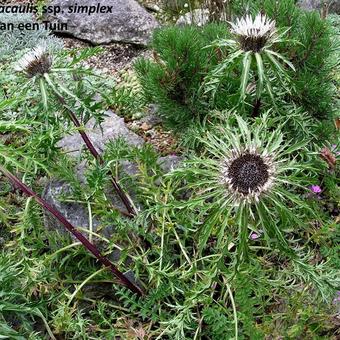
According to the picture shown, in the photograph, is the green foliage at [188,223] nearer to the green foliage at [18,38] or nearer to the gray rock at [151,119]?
the gray rock at [151,119]

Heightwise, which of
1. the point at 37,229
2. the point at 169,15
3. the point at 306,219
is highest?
the point at 169,15

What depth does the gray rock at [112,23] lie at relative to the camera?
4.32 m

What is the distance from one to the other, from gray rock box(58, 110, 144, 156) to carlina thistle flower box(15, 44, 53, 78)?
764mm

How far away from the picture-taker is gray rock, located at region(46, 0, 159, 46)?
432 cm

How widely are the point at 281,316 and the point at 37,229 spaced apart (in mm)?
1132

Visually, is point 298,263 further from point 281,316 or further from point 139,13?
point 139,13

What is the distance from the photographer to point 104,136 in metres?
3.12

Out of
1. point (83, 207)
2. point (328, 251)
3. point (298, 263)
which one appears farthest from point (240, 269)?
point (83, 207)

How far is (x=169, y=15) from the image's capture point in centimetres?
461

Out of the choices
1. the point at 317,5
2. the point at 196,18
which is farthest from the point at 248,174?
the point at 317,5

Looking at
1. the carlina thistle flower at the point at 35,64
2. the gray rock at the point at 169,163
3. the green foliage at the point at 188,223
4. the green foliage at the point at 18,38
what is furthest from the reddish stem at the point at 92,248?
the green foliage at the point at 18,38

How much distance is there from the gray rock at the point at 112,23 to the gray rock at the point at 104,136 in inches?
49.3

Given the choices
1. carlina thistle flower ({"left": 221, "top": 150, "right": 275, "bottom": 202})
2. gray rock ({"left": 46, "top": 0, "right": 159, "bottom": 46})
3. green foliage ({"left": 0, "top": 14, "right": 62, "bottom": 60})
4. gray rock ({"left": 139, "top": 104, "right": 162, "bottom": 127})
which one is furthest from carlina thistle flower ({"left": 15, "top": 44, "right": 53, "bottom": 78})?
gray rock ({"left": 46, "top": 0, "right": 159, "bottom": 46})

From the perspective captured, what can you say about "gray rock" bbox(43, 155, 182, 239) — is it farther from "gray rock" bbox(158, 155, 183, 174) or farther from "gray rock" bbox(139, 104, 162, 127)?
"gray rock" bbox(139, 104, 162, 127)
